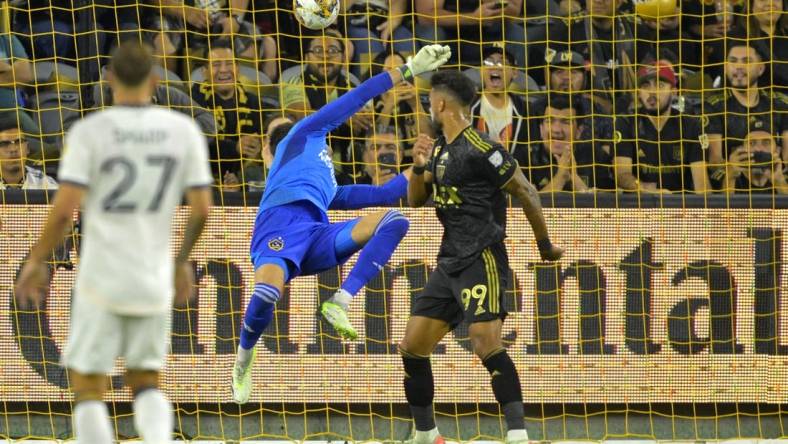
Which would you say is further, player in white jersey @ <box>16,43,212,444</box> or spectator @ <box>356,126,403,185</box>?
spectator @ <box>356,126,403,185</box>

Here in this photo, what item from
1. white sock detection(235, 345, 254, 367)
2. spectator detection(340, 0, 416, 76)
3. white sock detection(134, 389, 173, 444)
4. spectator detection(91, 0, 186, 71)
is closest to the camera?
white sock detection(134, 389, 173, 444)

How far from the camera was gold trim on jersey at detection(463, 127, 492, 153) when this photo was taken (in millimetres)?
7820

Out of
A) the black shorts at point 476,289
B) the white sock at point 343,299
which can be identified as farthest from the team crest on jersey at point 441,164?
the white sock at point 343,299

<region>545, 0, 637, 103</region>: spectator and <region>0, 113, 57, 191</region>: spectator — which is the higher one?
<region>545, 0, 637, 103</region>: spectator

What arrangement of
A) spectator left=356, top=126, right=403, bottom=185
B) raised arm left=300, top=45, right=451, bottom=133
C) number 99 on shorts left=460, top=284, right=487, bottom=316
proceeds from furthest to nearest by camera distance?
spectator left=356, top=126, right=403, bottom=185, raised arm left=300, top=45, right=451, bottom=133, number 99 on shorts left=460, top=284, right=487, bottom=316

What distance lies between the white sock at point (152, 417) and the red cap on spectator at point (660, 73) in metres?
6.13

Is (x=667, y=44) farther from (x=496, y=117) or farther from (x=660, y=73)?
(x=496, y=117)

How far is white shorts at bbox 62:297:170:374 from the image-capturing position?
19.1ft

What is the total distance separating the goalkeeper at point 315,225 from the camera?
328 inches

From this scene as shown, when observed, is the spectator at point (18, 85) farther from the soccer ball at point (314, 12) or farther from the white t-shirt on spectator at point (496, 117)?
the white t-shirt on spectator at point (496, 117)

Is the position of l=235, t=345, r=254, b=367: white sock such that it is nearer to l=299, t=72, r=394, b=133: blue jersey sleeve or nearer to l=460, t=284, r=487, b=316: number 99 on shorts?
l=299, t=72, r=394, b=133: blue jersey sleeve

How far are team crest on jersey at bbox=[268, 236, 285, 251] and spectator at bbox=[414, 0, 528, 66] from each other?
3.19m

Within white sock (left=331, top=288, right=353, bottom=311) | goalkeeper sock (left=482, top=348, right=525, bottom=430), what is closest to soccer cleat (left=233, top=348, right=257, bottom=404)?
white sock (left=331, top=288, right=353, bottom=311)

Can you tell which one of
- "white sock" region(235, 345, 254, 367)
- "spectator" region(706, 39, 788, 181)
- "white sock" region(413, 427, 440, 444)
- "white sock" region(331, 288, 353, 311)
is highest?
"spectator" region(706, 39, 788, 181)
